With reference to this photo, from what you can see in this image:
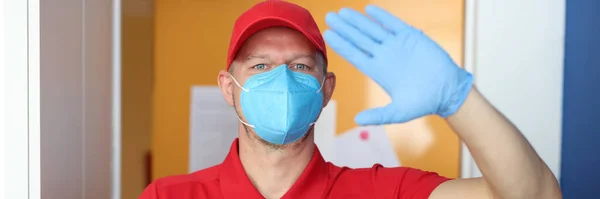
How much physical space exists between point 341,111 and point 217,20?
583 millimetres

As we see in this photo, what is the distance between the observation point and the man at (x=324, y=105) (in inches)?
44.3

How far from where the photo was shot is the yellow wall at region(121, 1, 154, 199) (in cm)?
240

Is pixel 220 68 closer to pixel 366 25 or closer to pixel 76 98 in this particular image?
pixel 76 98

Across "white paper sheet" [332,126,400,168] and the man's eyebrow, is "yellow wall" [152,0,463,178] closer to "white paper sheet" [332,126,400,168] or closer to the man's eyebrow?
"white paper sheet" [332,126,400,168]

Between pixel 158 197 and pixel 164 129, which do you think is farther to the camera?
pixel 164 129

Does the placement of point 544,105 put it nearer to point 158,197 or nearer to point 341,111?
point 341,111

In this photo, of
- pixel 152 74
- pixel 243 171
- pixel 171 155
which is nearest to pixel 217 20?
pixel 152 74

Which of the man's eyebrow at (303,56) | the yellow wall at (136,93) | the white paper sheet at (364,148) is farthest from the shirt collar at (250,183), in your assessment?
the yellow wall at (136,93)

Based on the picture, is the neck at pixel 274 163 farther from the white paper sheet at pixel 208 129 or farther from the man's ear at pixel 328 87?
the white paper sheet at pixel 208 129

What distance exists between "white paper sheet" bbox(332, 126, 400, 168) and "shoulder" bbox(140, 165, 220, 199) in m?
0.83

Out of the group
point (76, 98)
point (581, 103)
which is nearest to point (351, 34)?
point (76, 98)

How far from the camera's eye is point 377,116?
43.1 inches

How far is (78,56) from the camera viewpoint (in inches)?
76.2

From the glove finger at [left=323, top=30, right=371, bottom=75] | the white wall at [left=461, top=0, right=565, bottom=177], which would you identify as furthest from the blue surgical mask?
the white wall at [left=461, top=0, right=565, bottom=177]
